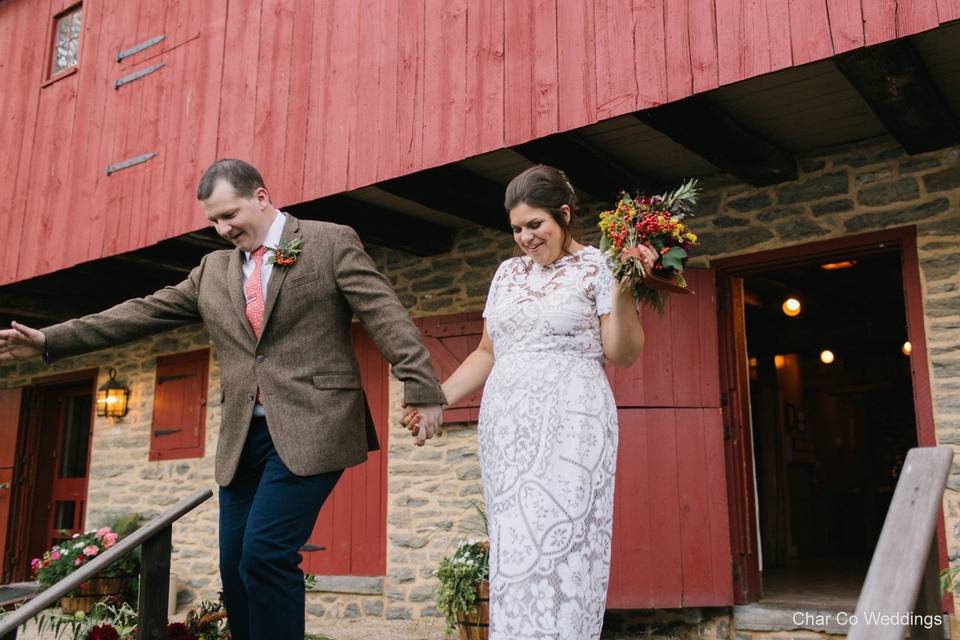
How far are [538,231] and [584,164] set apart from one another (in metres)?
2.79

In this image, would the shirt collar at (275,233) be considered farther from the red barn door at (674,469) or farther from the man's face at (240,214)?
the red barn door at (674,469)

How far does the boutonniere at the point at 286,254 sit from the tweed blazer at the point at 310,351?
0.7 inches

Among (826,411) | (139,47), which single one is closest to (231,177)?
(139,47)

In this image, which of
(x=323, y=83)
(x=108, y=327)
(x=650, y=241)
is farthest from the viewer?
(x=323, y=83)

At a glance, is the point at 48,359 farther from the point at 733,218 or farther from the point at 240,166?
the point at 733,218

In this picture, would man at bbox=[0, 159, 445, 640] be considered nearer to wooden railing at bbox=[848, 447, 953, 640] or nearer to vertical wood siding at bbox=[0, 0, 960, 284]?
wooden railing at bbox=[848, 447, 953, 640]

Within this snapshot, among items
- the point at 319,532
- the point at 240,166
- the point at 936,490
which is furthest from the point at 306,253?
the point at 319,532

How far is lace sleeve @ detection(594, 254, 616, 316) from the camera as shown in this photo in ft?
9.50

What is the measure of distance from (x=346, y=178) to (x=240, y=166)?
10.4 ft

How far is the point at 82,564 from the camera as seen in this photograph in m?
7.10

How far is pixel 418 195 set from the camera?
6.02 m

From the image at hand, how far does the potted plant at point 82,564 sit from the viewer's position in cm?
703

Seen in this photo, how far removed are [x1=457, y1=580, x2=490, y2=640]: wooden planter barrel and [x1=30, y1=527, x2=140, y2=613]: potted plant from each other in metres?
3.18

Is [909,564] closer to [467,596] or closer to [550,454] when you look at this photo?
[550,454]
